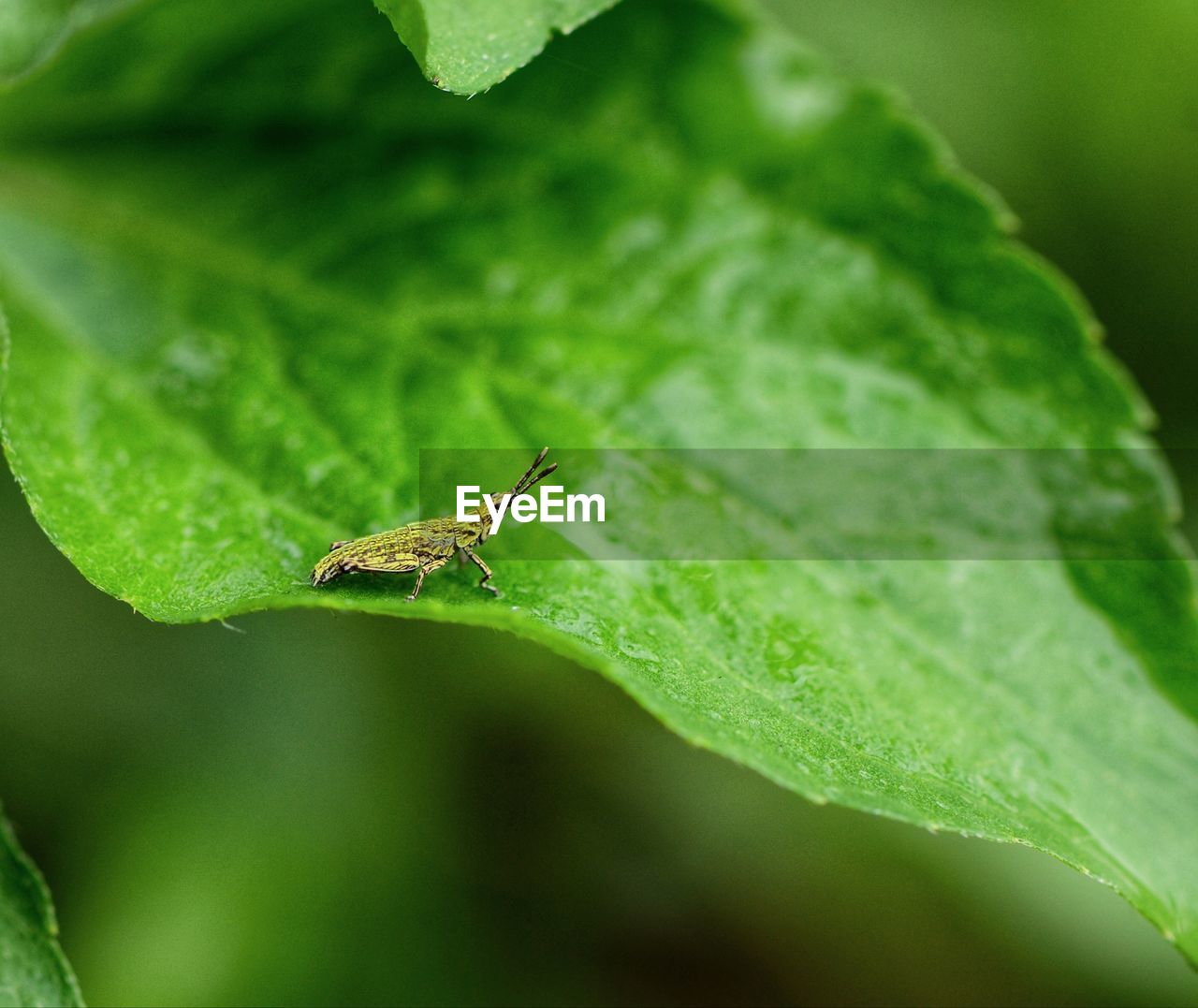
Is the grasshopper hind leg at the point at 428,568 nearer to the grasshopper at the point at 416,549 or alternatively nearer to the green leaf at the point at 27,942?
the grasshopper at the point at 416,549

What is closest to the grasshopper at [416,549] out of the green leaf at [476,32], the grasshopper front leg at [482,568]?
the grasshopper front leg at [482,568]

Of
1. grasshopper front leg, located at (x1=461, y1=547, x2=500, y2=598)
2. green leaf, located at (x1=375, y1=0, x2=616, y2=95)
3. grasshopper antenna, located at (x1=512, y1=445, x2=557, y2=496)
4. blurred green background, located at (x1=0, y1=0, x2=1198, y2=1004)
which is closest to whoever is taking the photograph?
green leaf, located at (x1=375, y1=0, x2=616, y2=95)

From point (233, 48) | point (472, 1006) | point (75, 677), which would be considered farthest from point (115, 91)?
point (472, 1006)

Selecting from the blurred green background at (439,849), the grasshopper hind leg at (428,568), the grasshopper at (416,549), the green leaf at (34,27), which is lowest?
the blurred green background at (439,849)

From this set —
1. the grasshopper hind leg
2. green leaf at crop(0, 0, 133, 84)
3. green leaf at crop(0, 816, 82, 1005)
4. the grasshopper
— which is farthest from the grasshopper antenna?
green leaf at crop(0, 0, 133, 84)

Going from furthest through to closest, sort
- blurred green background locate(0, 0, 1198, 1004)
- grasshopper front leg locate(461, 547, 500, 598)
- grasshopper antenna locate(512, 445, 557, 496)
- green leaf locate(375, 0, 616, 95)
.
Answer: blurred green background locate(0, 0, 1198, 1004) < grasshopper antenna locate(512, 445, 557, 496) < grasshopper front leg locate(461, 547, 500, 598) < green leaf locate(375, 0, 616, 95)

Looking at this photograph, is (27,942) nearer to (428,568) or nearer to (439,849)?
(428,568)

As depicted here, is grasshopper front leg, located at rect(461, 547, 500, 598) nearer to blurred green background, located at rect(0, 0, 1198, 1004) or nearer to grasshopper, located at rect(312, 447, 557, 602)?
grasshopper, located at rect(312, 447, 557, 602)
